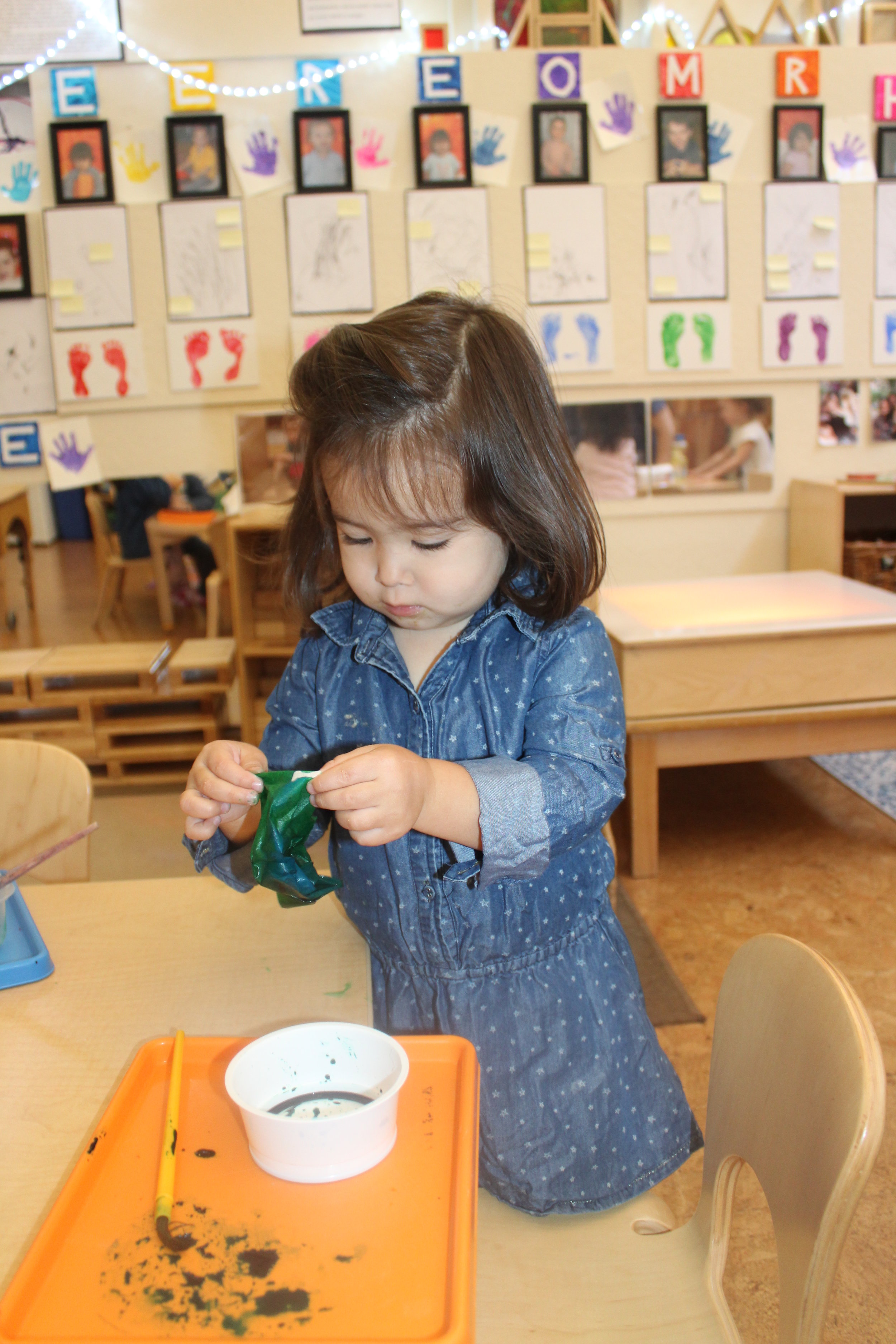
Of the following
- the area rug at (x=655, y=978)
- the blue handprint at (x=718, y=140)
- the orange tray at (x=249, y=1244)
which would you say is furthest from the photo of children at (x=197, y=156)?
the orange tray at (x=249, y=1244)

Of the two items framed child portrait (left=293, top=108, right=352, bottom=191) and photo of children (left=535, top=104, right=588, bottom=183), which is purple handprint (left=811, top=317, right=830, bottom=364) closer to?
photo of children (left=535, top=104, right=588, bottom=183)

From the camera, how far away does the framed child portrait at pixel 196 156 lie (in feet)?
9.45

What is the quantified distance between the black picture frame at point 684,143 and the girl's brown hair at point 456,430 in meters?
2.47

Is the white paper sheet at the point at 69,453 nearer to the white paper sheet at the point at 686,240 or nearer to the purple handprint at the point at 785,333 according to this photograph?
the white paper sheet at the point at 686,240

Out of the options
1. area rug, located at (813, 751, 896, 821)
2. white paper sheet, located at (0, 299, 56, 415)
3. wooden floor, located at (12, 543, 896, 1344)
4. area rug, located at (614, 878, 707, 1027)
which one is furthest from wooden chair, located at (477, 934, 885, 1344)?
white paper sheet, located at (0, 299, 56, 415)

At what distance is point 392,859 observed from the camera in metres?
0.95

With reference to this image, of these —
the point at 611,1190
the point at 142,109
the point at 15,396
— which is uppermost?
the point at 142,109

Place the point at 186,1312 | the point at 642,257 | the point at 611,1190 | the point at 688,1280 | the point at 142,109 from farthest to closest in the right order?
the point at 642,257 < the point at 142,109 < the point at 611,1190 < the point at 688,1280 < the point at 186,1312

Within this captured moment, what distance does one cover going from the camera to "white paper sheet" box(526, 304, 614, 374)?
3.08m

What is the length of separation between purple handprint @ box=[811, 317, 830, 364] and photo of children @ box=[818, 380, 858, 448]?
3.5 inches

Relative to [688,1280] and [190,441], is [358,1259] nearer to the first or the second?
[688,1280]

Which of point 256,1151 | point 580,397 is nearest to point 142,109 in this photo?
point 580,397

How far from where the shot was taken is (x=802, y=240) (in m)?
3.13

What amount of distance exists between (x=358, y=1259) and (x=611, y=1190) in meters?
0.49
